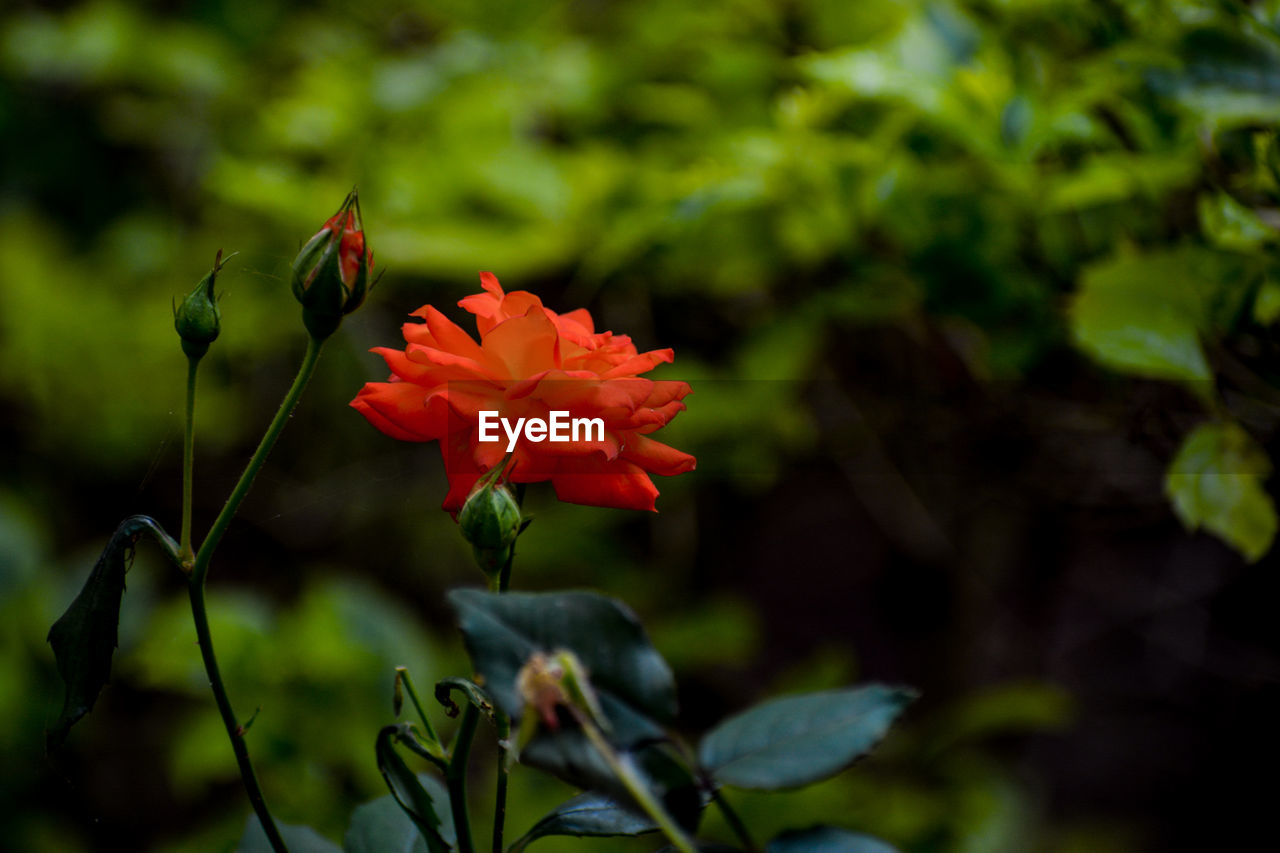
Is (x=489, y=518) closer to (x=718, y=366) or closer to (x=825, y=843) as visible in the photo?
(x=825, y=843)

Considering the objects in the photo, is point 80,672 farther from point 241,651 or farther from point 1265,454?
point 1265,454

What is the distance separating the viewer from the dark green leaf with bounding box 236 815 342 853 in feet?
0.94

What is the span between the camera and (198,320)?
261mm

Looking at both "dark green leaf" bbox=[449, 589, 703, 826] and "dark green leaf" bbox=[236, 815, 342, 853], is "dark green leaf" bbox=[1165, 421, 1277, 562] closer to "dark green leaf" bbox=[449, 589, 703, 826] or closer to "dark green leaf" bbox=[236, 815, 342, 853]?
"dark green leaf" bbox=[449, 589, 703, 826]

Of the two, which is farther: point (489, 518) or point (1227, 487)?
point (1227, 487)

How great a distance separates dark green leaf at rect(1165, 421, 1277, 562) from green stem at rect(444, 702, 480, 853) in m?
0.34

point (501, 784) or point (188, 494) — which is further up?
point (188, 494)

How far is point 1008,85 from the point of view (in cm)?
52

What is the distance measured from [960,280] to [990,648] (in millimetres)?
804

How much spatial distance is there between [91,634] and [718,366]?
74 cm

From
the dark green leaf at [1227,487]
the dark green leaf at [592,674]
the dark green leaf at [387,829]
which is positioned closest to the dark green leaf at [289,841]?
the dark green leaf at [387,829]

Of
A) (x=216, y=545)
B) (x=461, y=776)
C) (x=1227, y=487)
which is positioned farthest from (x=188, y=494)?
(x=1227, y=487)

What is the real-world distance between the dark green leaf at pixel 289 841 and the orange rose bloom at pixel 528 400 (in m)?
0.14

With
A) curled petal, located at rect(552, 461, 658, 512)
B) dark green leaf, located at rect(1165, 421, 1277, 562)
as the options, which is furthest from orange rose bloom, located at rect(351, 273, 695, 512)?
dark green leaf, located at rect(1165, 421, 1277, 562)
